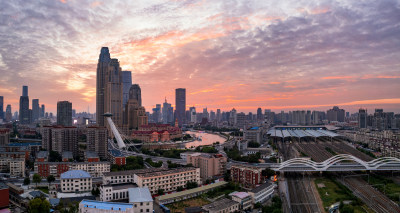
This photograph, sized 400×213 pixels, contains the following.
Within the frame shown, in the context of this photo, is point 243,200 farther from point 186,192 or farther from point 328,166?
point 328,166

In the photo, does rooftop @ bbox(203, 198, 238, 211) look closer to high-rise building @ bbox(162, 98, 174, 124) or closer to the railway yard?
the railway yard

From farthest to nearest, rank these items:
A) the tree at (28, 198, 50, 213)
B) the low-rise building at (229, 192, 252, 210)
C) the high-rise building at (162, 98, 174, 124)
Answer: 1. the high-rise building at (162, 98, 174, 124)
2. the low-rise building at (229, 192, 252, 210)
3. the tree at (28, 198, 50, 213)

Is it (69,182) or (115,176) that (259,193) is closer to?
(115,176)

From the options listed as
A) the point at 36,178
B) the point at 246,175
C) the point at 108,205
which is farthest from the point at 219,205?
the point at 36,178

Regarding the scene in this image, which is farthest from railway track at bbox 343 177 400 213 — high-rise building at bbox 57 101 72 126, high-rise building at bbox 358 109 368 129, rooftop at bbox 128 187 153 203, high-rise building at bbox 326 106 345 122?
high-rise building at bbox 326 106 345 122

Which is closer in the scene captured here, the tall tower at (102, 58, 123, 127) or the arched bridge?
the arched bridge

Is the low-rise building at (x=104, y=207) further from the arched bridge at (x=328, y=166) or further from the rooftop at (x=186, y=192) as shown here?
the arched bridge at (x=328, y=166)

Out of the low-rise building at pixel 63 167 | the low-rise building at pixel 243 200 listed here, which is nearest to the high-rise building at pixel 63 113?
the low-rise building at pixel 63 167
